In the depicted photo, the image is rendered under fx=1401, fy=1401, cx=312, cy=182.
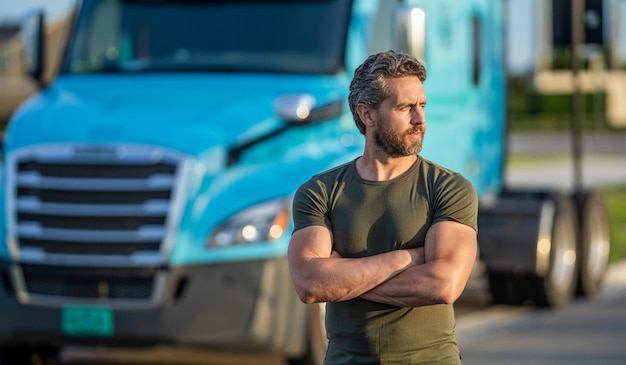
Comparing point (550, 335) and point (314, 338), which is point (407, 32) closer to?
point (314, 338)

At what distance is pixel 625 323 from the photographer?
36.1 ft

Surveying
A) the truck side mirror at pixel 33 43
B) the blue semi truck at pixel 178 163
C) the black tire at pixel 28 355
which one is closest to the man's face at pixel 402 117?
the blue semi truck at pixel 178 163

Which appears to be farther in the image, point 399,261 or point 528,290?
point 528,290

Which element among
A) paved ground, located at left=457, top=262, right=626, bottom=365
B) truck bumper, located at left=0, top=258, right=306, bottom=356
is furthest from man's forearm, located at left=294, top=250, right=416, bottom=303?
paved ground, located at left=457, top=262, right=626, bottom=365

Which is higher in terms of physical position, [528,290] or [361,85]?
[361,85]

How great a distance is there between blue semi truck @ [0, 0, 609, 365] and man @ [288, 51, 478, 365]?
2.68 metres

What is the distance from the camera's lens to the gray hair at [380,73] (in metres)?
3.99

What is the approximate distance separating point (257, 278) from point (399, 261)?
12.3 ft

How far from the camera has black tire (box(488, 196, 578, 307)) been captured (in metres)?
11.8

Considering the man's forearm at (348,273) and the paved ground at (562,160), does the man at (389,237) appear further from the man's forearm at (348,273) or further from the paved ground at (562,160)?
the paved ground at (562,160)

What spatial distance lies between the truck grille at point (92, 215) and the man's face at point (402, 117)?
3843 millimetres

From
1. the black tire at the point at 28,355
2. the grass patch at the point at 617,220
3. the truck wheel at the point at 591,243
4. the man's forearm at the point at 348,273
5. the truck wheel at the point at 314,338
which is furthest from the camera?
the grass patch at the point at 617,220

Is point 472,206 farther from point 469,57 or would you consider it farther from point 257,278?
point 469,57

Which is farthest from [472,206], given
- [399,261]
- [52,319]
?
[52,319]
